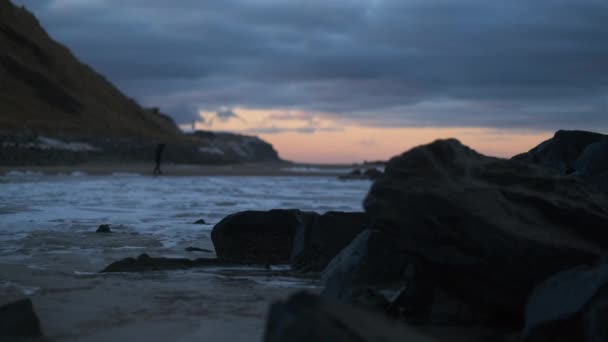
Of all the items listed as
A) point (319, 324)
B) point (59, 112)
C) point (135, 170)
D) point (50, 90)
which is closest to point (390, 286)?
point (319, 324)

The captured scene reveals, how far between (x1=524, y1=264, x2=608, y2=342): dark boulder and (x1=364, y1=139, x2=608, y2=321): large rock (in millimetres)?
362

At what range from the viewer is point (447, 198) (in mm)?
3689

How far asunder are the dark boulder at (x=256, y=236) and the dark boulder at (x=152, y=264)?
0.27 m

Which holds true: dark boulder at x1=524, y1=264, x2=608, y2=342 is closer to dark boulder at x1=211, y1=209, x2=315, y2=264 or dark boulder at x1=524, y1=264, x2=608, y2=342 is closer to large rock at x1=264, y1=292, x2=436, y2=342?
large rock at x1=264, y1=292, x2=436, y2=342

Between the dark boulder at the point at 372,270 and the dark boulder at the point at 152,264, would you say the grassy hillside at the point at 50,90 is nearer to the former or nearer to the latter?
the dark boulder at the point at 152,264

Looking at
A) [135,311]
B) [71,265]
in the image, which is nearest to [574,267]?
[135,311]

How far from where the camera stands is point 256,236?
650 centimetres

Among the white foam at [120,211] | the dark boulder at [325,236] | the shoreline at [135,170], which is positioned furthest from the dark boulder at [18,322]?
the shoreline at [135,170]

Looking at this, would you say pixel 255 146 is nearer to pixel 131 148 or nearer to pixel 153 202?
pixel 131 148

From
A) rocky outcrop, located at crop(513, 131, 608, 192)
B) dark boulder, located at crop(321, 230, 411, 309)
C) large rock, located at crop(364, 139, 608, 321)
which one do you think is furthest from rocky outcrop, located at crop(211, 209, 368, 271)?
rocky outcrop, located at crop(513, 131, 608, 192)

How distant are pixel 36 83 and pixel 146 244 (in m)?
54.9

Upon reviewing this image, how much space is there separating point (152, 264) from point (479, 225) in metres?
3.16

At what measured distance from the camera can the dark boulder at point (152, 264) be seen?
5641 mm

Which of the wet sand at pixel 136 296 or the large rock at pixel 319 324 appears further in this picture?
the wet sand at pixel 136 296
